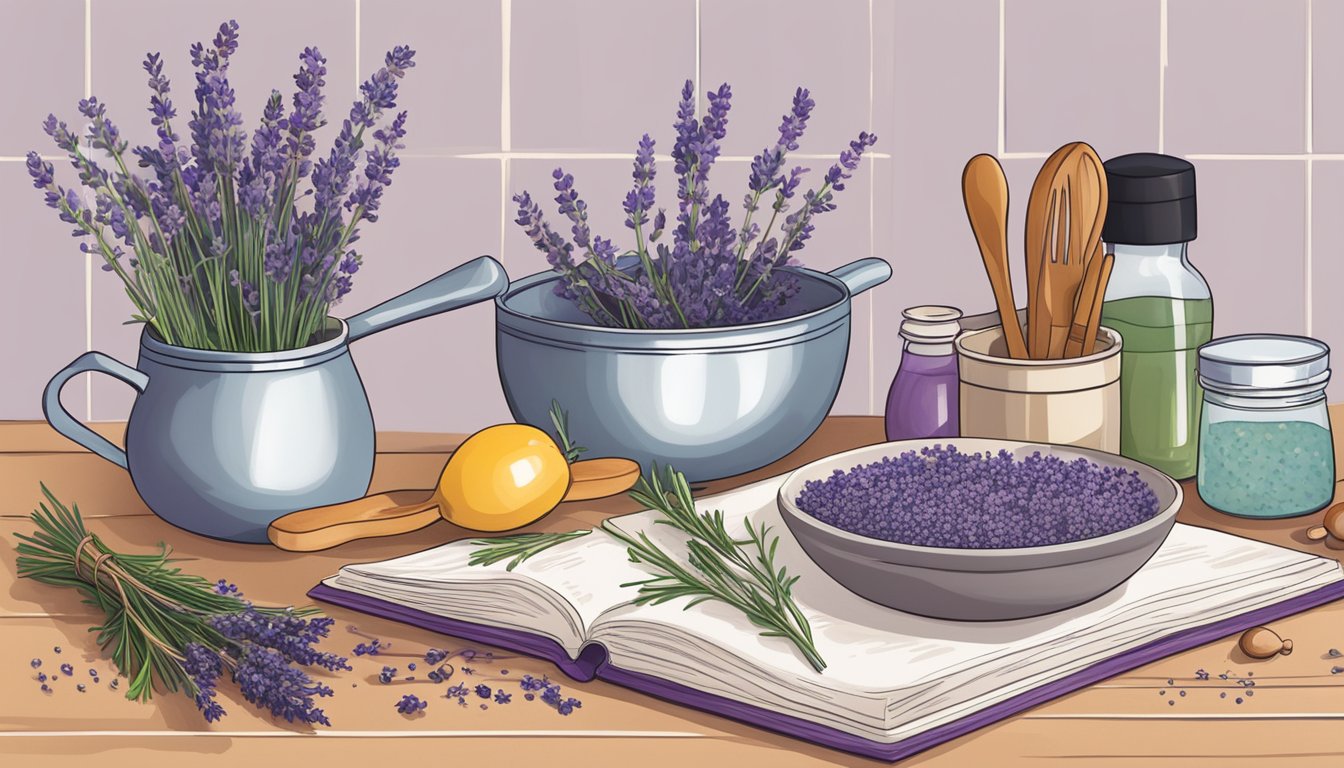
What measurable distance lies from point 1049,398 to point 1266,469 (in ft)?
0.49

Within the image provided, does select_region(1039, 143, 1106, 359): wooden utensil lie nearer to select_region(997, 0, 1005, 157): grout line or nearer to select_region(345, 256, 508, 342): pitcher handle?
select_region(345, 256, 508, 342): pitcher handle

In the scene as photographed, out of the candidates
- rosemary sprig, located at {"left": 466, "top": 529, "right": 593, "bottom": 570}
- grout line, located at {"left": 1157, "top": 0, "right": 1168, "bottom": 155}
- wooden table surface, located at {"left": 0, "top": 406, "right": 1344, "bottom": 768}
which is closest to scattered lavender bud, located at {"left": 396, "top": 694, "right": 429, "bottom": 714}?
wooden table surface, located at {"left": 0, "top": 406, "right": 1344, "bottom": 768}

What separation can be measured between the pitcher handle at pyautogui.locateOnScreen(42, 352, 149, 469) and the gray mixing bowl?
0.24 meters

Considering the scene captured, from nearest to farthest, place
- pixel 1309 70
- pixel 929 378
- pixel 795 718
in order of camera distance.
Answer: pixel 795 718 < pixel 929 378 < pixel 1309 70

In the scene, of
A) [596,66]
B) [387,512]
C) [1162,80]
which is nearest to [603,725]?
[387,512]

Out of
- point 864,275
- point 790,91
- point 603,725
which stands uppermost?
point 790,91

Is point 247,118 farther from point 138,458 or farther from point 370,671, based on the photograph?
point 370,671

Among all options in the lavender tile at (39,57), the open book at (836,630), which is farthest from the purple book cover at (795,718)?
the lavender tile at (39,57)

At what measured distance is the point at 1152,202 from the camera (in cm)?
Result: 102

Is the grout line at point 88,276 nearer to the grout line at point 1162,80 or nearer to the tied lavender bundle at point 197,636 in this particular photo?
the tied lavender bundle at point 197,636

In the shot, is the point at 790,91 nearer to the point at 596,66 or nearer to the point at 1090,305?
the point at 596,66

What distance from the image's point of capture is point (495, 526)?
0.97 meters

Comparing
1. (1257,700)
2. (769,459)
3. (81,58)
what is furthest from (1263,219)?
(81,58)

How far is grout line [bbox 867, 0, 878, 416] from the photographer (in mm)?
1460
